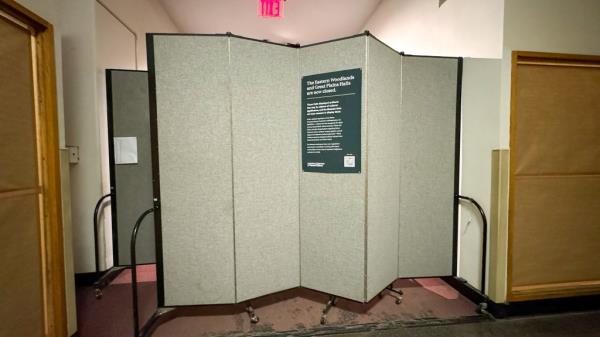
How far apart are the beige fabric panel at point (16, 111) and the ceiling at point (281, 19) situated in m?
2.96

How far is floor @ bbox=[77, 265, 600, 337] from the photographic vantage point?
185 centimetres

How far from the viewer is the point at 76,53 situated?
2.46 metres

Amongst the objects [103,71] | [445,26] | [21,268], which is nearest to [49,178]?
[21,268]

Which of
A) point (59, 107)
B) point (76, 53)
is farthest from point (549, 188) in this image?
point (76, 53)

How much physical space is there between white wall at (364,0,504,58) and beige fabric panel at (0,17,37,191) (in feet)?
10.2

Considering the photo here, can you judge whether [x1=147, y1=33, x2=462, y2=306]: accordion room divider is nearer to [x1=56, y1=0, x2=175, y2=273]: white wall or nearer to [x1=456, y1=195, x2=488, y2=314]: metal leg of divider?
[x1=456, y1=195, x2=488, y2=314]: metal leg of divider

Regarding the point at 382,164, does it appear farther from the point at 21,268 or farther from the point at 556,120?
the point at 21,268

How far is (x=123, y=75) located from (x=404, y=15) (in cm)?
329

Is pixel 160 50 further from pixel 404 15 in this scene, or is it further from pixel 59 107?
pixel 404 15

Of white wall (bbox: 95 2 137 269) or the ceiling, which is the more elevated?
the ceiling

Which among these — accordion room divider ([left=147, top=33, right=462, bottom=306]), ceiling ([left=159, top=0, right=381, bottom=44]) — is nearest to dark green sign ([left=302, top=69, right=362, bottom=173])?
accordion room divider ([left=147, top=33, right=462, bottom=306])

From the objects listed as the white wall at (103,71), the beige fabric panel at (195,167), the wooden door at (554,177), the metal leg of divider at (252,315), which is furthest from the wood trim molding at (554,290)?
the white wall at (103,71)

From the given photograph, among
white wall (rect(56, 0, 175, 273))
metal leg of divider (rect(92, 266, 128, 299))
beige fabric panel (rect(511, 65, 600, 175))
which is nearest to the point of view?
beige fabric panel (rect(511, 65, 600, 175))

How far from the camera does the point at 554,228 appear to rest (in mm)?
2039
